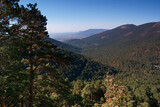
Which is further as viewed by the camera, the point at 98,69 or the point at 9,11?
the point at 98,69

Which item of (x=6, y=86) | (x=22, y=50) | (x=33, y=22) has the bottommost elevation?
(x=6, y=86)

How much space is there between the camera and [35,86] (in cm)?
646

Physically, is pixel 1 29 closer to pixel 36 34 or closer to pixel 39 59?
pixel 36 34

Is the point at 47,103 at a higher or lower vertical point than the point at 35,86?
lower

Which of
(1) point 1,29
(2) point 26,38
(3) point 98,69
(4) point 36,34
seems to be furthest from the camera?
(3) point 98,69

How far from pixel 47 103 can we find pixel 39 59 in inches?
111

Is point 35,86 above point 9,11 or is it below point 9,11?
below

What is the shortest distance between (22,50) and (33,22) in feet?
7.18

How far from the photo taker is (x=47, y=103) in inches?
250

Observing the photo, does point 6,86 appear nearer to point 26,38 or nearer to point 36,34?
point 26,38

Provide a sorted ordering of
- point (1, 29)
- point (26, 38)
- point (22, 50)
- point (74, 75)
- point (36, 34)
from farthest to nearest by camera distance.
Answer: point (74, 75)
point (36, 34)
point (26, 38)
point (22, 50)
point (1, 29)

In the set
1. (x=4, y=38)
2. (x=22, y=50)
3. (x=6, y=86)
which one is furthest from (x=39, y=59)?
(x=6, y=86)

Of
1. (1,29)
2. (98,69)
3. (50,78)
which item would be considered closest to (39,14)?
(1,29)

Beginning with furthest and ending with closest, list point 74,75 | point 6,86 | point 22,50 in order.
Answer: point 74,75 < point 22,50 < point 6,86
